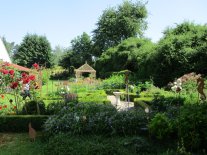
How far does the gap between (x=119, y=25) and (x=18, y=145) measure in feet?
134

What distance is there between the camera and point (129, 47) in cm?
3281

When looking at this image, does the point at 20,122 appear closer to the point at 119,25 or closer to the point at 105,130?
the point at 105,130

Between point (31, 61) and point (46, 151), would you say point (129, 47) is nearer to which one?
point (31, 61)

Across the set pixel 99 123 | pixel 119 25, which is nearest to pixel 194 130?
pixel 99 123

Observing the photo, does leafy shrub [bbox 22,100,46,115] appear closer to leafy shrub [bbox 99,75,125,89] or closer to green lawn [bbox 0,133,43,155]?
green lawn [bbox 0,133,43,155]

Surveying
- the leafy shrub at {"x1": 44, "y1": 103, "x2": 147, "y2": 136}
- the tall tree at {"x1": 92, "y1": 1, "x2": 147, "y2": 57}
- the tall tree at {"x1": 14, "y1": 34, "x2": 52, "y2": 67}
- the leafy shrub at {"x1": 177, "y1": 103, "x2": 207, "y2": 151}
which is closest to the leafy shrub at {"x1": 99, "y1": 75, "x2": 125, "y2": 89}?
the leafy shrub at {"x1": 44, "y1": 103, "x2": 147, "y2": 136}

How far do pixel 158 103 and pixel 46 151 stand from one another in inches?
193

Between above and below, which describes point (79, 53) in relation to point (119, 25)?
below

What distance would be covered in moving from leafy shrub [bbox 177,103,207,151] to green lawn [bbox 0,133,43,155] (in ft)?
10.0

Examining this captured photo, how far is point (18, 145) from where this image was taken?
6.87m

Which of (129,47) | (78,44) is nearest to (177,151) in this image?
(129,47)

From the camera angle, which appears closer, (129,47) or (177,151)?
(177,151)

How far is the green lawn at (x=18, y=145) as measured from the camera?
6.29 m

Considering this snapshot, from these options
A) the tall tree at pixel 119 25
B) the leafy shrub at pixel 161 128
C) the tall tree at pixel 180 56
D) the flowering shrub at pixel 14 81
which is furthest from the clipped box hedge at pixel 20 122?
the tall tree at pixel 119 25
